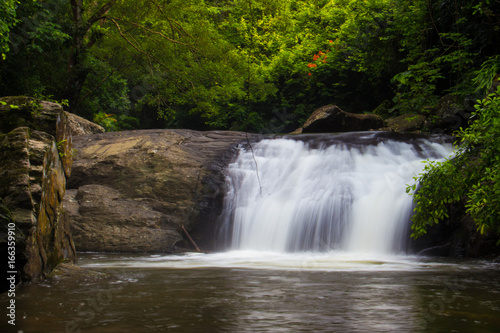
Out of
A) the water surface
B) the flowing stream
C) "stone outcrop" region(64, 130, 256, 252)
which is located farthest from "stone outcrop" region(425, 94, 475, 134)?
the water surface

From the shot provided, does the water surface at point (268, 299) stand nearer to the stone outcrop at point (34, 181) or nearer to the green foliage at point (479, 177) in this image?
the stone outcrop at point (34, 181)

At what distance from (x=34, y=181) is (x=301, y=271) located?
339cm

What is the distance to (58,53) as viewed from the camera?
15672mm

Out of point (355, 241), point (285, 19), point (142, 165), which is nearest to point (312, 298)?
point (355, 241)

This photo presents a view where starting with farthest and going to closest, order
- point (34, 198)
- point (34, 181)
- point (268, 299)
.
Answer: point (34, 181)
point (34, 198)
point (268, 299)

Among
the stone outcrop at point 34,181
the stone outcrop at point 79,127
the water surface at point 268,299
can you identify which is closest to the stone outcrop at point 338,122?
the stone outcrop at point 79,127

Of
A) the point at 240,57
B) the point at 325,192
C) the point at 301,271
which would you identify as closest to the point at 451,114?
the point at 325,192

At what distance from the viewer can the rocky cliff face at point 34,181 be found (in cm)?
463

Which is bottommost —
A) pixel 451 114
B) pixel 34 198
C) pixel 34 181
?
pixel 34 198

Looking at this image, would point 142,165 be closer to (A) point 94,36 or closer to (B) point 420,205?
(B) point 420,205

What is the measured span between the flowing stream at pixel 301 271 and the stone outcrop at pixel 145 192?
0.51m

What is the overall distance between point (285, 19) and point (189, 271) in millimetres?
9017

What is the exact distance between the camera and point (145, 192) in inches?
397

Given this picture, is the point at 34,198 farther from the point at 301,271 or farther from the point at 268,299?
the point at 301,271
